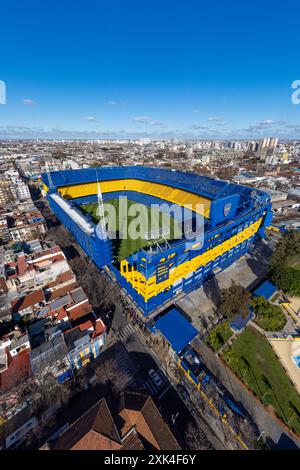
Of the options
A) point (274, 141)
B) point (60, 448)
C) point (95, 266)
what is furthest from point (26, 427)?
point (274, 141)

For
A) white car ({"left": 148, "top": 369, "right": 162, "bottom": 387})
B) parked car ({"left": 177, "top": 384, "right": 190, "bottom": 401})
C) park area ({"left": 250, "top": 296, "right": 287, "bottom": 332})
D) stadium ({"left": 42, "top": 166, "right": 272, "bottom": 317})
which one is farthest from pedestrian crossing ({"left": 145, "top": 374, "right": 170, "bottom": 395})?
park area ({"left": 250, "top": 296, "right": 287, "bottom": 332})

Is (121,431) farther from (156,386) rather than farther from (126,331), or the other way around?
(126,331)

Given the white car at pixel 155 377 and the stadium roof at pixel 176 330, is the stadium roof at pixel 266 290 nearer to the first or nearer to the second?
the stadium roof at pixel 176 330

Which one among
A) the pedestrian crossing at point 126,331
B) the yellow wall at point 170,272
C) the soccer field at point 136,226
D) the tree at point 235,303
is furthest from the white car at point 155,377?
the soccer field at point 136,226

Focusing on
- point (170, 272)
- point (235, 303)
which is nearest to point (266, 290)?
point (235, 303)
